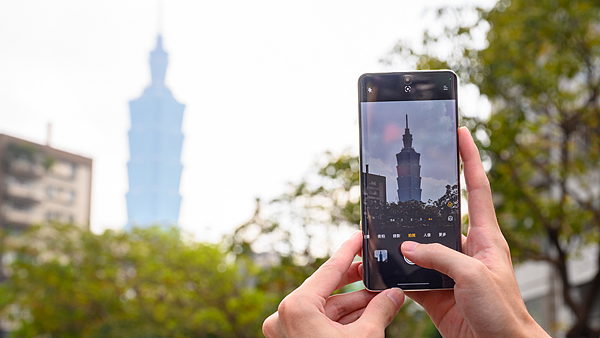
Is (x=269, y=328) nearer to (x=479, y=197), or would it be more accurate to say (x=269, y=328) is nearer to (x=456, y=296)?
(x=456, y=296)

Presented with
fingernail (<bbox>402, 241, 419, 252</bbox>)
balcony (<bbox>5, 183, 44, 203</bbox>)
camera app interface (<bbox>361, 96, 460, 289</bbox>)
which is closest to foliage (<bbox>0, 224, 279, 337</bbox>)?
balcony (<bbox>5, 183, 44, 203</bbox>)

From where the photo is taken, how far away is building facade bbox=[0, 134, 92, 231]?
735 inches

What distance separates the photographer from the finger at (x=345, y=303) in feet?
4.72

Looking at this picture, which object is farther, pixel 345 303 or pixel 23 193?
pixel 23 193

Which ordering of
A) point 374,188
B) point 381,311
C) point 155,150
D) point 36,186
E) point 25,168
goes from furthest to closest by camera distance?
point 155,150, point 36,186, point 25,168, point 374,188, point 381,311

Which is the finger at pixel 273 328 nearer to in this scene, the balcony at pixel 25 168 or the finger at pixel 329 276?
the finger at pixel 329 276

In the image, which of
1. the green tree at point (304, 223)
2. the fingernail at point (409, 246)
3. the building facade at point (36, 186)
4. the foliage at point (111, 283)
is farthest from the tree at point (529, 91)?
the building facade at point (36, 186)

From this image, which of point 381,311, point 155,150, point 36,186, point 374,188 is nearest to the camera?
point 381,311

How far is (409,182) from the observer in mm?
1700

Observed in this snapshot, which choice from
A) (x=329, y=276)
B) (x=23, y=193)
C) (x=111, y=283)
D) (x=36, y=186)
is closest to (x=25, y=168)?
(x=36, y=186)

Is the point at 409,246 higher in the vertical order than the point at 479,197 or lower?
lower

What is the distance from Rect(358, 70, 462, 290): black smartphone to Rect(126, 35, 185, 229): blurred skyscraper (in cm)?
6916

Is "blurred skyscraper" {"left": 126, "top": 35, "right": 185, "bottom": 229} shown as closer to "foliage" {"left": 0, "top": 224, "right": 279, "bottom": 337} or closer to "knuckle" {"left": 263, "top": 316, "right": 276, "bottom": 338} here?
"foliage" {"left": 0, "top": 224, "right": 279, "bottom": 337}

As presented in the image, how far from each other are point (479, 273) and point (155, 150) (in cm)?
7094
